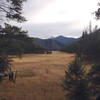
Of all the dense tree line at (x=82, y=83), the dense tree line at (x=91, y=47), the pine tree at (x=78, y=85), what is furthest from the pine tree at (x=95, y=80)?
the dense tree line at (x=91, y=47)

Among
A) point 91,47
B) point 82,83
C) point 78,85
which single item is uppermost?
point 91,47

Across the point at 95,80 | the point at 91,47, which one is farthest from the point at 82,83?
the point at 91,47

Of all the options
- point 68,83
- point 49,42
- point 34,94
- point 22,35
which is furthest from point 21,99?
point 49,42

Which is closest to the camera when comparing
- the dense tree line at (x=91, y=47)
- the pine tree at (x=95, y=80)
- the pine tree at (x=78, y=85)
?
the pine tree at (x=78, y=85)

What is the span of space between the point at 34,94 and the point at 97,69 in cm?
407

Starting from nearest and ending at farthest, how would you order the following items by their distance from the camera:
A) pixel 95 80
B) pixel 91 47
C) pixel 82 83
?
1. pixel 82 83
2. pixel 95 80
3. pixel 91 47

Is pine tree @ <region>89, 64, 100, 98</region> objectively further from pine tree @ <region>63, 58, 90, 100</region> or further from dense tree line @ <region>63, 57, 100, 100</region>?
pine tree @ <region>63, 58, 90, 100</region>

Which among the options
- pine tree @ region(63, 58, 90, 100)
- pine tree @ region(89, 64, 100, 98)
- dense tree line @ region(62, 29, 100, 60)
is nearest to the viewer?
pine tree @ region(63, 58, 90, 100)

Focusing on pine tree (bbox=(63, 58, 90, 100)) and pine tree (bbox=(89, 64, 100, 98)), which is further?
pine tree (bbox=(89, 64, 100, 98))

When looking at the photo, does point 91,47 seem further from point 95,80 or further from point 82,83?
point 82,83

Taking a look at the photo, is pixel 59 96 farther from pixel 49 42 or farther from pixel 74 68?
pixel 49 42

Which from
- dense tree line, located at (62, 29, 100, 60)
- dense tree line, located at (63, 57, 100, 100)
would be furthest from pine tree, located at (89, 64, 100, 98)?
dense tree line, located at (62, 29, 100, 60)

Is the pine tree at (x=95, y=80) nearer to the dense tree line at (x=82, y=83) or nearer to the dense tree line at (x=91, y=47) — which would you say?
the dense tree line at (x=82, y=83)

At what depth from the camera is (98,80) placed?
6344 mm
